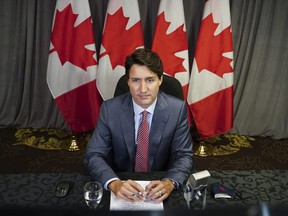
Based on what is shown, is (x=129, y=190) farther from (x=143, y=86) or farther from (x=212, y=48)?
(x=212, y=48)

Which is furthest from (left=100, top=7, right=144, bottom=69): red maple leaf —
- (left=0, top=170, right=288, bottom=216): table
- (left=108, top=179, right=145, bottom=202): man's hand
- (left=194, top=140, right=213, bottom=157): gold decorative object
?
(left=108, top=179, right=145, bottom=202): man's hand

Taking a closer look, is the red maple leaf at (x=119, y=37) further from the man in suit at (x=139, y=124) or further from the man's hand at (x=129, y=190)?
the man's hand at (x=129, y=190)

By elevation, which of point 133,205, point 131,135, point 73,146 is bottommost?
point 73,146

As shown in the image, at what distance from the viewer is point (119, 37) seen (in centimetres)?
341

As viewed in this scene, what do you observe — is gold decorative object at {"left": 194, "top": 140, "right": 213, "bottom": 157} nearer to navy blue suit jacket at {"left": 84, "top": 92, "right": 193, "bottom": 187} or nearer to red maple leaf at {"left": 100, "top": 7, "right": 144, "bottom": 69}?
red maple leaf at {"left": 100, "top": 7, "right": 144, "bottom": 69}

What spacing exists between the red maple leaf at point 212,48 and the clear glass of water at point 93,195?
2389mm

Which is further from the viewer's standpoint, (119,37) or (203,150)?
(203,150)

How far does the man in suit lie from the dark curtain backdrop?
6.67 ft

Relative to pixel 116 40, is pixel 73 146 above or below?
below

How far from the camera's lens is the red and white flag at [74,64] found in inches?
133

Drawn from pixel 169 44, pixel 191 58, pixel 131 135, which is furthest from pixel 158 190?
pixel 191 58

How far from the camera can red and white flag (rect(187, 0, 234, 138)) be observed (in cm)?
335

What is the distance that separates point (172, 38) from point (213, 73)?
0.59 m

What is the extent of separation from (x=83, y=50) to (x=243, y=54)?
198 centimetres
